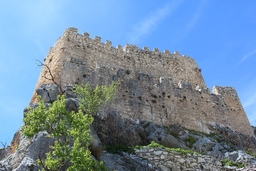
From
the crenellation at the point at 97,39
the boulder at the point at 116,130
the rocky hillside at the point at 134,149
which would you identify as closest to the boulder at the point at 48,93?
the rocky hillside at the point at 134,149

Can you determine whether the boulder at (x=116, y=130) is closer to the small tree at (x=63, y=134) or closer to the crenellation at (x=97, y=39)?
the small tree at (x=63, y=134)

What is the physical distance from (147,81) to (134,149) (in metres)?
7.94

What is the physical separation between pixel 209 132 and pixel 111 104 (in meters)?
7.00

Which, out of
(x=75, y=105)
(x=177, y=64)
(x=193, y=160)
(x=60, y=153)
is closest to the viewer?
(x=60, y=153)

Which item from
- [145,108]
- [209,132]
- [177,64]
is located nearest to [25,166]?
[145,108]

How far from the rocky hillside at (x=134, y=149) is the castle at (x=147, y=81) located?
139cm

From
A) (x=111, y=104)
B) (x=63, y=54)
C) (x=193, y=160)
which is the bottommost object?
(x=193, y=160)

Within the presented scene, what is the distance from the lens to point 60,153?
8031 mm

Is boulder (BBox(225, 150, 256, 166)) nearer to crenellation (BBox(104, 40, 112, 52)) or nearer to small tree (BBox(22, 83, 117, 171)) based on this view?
small tree (BBox(22, 83, 117, 171))

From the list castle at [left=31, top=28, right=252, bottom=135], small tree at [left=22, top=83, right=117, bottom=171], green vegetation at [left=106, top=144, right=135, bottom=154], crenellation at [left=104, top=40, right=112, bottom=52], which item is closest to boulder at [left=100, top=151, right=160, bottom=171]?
green vegetation at [left=106, top=144, right=135, bottom=154]

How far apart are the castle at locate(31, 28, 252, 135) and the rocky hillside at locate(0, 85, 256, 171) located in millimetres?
1393

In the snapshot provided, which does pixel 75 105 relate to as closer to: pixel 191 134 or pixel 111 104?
pixel 111 104

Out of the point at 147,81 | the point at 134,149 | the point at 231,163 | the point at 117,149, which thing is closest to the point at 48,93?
the point at 117,149

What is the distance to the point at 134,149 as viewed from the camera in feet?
37.9
